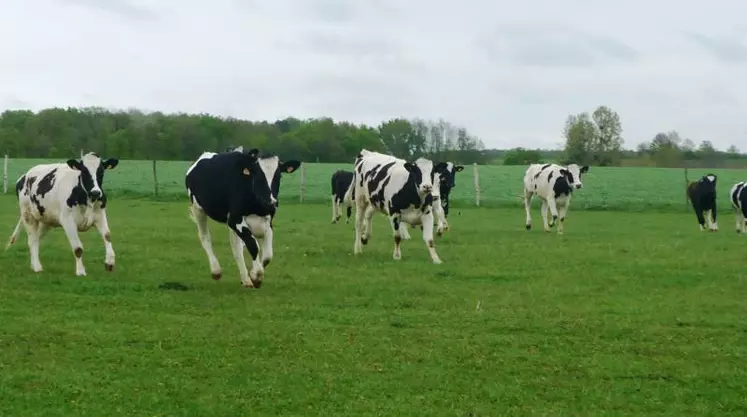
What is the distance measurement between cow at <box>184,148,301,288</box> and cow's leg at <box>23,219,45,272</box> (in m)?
2.81

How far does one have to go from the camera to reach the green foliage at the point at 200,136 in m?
35.9

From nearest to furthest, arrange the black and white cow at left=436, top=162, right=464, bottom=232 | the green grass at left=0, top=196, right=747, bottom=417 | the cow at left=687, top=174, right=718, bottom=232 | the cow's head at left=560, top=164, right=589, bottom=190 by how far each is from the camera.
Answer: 1. the green grass at left=0, top=196, right=747, bottom=417
2. the black and white cow at left=436, top=162, right=464, bottom=232
3. the cow's head at left=560, top=164, right=589, bottom=190
4. the cow at left=687, top=174, right=718, bottom=232

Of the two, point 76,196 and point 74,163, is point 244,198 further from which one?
point 74,163

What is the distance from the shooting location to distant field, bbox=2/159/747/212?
4284cm

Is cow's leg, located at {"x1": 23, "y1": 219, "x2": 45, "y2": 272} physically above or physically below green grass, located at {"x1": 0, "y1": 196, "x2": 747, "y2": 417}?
above

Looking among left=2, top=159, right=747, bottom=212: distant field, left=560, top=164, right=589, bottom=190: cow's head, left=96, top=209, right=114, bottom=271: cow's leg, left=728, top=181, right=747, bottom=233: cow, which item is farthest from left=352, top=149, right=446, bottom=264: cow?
left=2, top=159, right=747, bottom=212: distant field

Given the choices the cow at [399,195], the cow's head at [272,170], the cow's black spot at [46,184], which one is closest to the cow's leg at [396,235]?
the cow at [399,195]

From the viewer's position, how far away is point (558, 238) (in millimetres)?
23188

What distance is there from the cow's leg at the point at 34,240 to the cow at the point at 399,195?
20.8ft

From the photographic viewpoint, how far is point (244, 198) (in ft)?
42.5

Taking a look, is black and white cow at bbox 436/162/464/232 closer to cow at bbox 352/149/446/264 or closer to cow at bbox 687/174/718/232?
cow at bbox 352/149/446/264

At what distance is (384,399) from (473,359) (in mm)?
1688

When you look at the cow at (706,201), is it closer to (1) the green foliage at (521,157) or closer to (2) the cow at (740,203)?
(2) the cow at (740,203)

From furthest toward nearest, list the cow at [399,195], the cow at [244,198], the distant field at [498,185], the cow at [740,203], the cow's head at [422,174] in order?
the distant field at [498,185], the cow at [740,203], the cow at [399,195], the cow's head at [422,174], the cow at [244,198]
